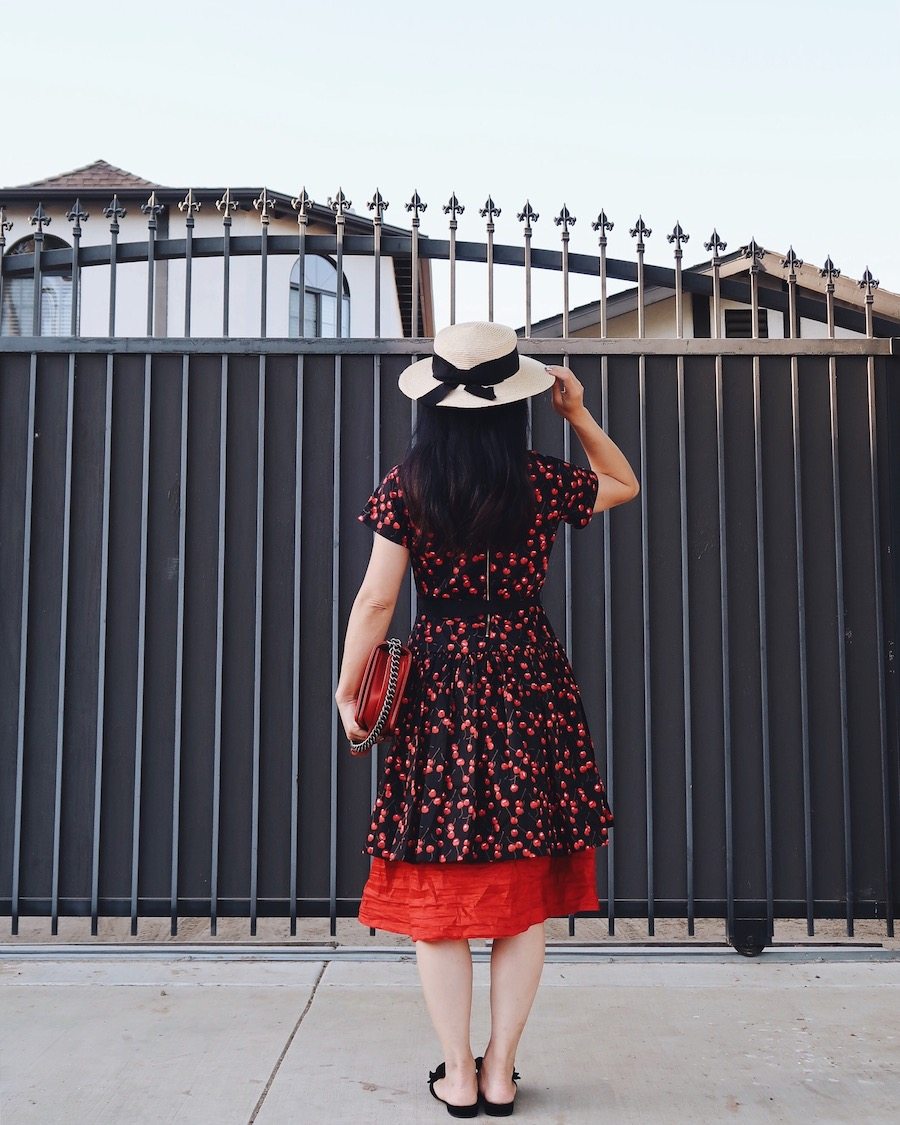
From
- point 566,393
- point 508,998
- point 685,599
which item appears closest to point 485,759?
point 508,998

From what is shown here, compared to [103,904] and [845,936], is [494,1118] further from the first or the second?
[845,936]

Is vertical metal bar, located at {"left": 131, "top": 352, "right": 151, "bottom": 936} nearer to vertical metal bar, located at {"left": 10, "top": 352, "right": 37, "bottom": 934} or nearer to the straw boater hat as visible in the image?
vertical metal bar, located at {"left": 10, "top": 352, "right": 37, "bottom": 934}

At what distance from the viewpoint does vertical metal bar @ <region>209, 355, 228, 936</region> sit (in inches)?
137

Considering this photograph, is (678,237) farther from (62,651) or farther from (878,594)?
(62,651)

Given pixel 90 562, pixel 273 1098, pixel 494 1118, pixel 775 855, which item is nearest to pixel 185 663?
pixel 90 562

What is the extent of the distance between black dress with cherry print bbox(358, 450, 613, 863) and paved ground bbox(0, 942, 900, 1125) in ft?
2.11

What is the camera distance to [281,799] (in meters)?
3.54

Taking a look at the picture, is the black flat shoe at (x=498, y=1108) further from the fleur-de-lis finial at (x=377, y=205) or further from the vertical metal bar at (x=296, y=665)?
the fleur-de-lis finial at (x=377, y=205)

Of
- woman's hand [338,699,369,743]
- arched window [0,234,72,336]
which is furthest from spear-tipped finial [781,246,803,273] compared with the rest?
arched window [0,234,72,336]

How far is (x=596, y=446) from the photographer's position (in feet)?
8.29

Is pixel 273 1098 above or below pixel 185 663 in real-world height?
below

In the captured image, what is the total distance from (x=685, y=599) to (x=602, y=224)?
4.50 ft

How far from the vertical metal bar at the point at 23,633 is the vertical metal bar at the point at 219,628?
0.66 metres

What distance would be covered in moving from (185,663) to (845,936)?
8.66ft
